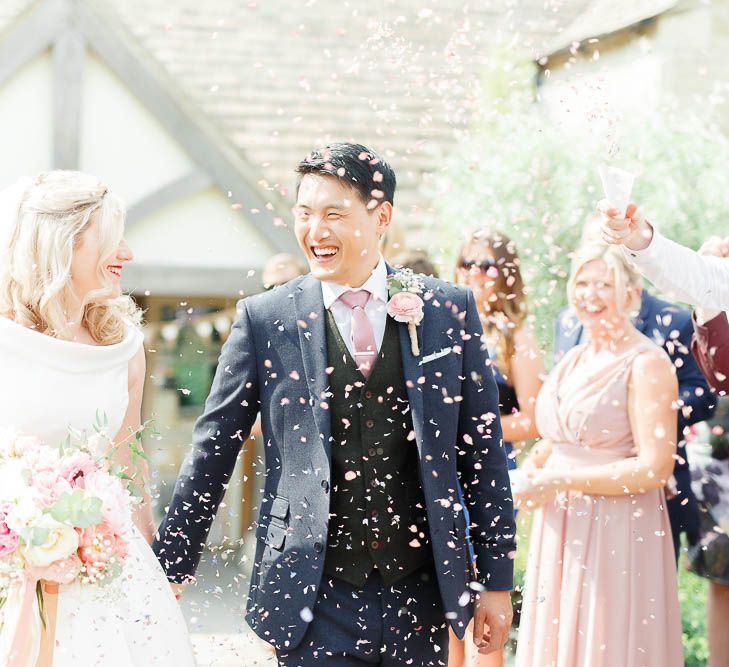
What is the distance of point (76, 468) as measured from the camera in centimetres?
300

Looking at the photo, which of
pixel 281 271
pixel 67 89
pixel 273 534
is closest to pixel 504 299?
pixel 281 271

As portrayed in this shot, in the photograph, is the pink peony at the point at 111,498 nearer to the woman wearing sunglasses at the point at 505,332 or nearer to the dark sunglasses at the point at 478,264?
the woman wearing sunglasses at the point at 505,332

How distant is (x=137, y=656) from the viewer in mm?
3174

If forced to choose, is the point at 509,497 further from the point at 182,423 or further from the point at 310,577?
the point at 182,423

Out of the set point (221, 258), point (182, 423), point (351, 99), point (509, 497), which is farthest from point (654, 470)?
point (182, 423)

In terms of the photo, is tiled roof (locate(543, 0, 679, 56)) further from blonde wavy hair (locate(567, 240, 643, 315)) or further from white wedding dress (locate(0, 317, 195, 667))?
white wedding dress (locate(0, 317, 195, 667))

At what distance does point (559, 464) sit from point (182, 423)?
6379 millimetres

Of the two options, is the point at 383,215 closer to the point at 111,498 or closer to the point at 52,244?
the point at 52,244

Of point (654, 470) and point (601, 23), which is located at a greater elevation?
point (601, 23)

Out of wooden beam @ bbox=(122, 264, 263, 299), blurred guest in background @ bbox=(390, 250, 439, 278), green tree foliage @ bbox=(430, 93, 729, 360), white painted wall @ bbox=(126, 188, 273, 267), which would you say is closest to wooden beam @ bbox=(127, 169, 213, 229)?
white painted wall @ bbox=(126, 188, 273, 267)

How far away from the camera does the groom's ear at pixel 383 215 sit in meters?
3.35

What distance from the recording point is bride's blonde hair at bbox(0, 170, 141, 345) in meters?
3.29

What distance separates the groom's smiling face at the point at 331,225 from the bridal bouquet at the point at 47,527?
851mm

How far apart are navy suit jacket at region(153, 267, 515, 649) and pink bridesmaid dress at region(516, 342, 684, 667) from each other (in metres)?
1.11
